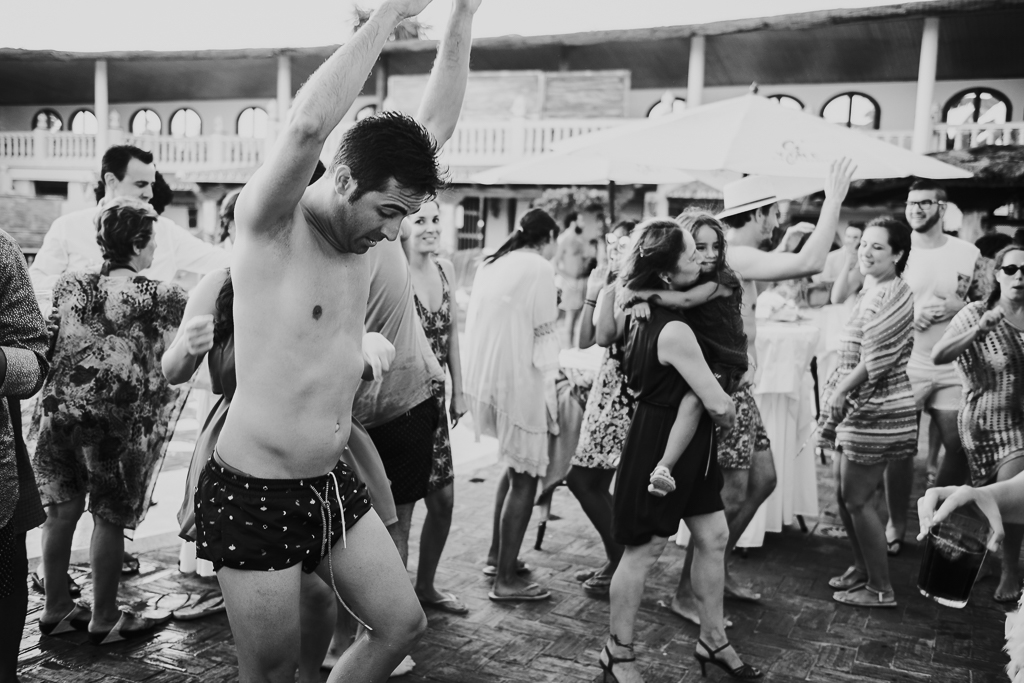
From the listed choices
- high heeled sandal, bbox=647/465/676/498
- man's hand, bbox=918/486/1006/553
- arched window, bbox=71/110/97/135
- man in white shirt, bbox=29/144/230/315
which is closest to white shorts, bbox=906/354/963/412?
high heeled sandal, bbox=647/465/676/498

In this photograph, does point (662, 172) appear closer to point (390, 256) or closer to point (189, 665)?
point (390, 256)

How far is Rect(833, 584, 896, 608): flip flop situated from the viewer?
13.3ft

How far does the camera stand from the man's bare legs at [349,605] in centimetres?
199

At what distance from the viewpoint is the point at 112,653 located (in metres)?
3.24

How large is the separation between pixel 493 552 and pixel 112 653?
1.89 meters

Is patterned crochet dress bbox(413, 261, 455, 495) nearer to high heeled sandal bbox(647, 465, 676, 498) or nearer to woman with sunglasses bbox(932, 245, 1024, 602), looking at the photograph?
high heeled sandal bbox(647, 465, 676, 498)

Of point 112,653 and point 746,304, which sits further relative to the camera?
point 746,304

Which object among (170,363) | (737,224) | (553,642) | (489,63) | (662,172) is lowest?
(553,642)

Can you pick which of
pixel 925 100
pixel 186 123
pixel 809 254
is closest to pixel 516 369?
pixel 809 254

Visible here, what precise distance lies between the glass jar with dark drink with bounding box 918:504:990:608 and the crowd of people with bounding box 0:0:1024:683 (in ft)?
0.14

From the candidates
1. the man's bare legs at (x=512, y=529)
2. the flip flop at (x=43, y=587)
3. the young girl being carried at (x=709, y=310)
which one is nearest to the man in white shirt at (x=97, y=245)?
the flip flop at (x=43, y=587)

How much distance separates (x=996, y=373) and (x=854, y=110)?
1617 centimetres

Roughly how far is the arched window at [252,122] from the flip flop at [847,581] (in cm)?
2196

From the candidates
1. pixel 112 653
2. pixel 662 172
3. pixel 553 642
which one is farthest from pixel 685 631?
Result: pixel 662 172
